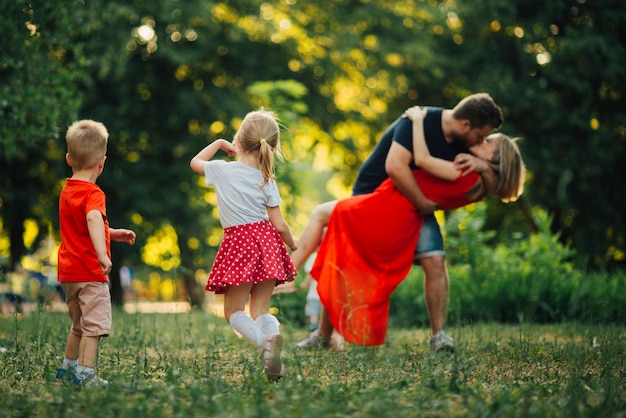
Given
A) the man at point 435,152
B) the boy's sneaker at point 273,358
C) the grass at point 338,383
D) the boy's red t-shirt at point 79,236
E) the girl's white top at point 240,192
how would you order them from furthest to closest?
the man at point 435,152, the girl's white top at point 240,192, the boy's red t-shirt at point 79,236, the boy's sneaker at point 273,358, the grass at point 338,383

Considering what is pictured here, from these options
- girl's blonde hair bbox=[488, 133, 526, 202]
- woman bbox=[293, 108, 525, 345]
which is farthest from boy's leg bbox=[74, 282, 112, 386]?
girl's blonde hair bbox=[488, 133, 526, 202]

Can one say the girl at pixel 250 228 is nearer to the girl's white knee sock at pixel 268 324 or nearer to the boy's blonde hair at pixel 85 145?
the girl's white knee sock at pixel 268 324

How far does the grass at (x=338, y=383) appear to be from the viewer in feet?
11.7

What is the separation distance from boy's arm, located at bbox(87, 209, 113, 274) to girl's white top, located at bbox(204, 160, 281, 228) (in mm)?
743

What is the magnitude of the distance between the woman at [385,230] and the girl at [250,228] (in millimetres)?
1091

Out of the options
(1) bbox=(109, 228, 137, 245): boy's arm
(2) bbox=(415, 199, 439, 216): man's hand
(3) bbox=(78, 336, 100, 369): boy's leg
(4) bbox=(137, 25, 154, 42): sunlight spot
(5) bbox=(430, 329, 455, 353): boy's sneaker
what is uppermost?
(4) bbox=(137, 25, 154, 42): sunlight spot

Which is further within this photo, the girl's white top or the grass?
the girl's white top

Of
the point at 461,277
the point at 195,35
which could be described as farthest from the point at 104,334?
the point at 195,35

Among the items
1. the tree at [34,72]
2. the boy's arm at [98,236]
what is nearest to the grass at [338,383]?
the boy's arm at [98,236]

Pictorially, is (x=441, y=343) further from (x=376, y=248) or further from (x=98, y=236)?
(x=98, y=236)

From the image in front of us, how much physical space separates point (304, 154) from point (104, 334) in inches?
336

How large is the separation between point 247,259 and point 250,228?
211 millimetres

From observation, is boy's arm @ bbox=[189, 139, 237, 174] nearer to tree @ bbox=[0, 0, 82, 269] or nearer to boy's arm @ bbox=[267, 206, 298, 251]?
boy's arm @ bbox=[267, 206, 298, 251]

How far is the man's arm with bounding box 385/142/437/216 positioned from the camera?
608 cm
